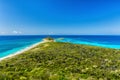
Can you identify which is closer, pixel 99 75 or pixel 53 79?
→ pixel 53 79

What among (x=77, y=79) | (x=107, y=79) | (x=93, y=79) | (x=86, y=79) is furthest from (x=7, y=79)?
(x=107, y=79)

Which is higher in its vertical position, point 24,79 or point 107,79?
Result: point 24,79

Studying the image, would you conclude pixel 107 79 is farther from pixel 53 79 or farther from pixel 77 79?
pixel 53 79

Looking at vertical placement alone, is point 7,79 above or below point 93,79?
above

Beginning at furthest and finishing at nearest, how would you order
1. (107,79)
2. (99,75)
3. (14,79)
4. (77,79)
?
(99,75) → (107,79) → (77,79) → (14,79)

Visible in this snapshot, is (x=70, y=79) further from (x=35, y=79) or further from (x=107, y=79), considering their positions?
(x=107, y=79)

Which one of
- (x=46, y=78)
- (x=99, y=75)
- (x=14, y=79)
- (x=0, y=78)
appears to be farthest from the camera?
(x=99, y=75)

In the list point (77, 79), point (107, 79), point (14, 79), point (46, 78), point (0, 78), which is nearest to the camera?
point (0, 78)

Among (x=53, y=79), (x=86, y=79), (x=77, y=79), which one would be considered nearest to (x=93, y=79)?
(x=86, y=79)

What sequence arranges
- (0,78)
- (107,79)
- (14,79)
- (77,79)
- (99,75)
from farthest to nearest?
1. (99,75)
2. (107,79)
3. (77,79)
4. (14,79)
5. (0,78)
